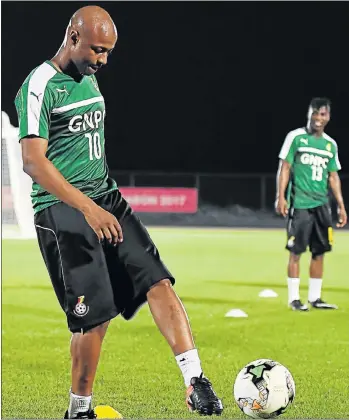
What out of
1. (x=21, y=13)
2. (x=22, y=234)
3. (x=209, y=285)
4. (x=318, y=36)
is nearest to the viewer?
(x=209, y=285)

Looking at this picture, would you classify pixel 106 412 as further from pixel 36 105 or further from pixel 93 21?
pixel 93 21

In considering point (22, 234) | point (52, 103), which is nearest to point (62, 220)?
point (52, 103)

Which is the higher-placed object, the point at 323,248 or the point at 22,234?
the point at 323,248

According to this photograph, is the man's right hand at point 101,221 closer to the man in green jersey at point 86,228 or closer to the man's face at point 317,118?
the man in green jersey at point 86,228

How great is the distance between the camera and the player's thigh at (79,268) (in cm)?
364

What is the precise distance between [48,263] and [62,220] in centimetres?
20

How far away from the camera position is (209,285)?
966cm

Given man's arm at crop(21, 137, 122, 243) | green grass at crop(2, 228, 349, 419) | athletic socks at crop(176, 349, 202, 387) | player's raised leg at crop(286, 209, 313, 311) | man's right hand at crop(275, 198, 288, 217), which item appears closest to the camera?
man's arm at crop(21, 137, 122, 243)

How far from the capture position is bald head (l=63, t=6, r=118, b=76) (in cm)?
362

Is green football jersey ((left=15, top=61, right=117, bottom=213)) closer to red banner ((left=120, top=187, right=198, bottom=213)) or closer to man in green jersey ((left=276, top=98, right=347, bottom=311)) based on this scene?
man in green jersey ((left=276, top=98, right=347, bottom=311))

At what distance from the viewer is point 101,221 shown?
138 inches

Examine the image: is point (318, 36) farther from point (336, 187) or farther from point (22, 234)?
point (336, 187)

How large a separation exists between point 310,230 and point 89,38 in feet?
15.0

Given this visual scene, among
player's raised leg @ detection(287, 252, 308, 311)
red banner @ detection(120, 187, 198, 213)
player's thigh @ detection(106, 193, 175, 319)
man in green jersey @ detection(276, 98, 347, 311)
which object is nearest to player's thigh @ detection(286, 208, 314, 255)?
man in green jersey @ detection(276, 98, 347, 311)
